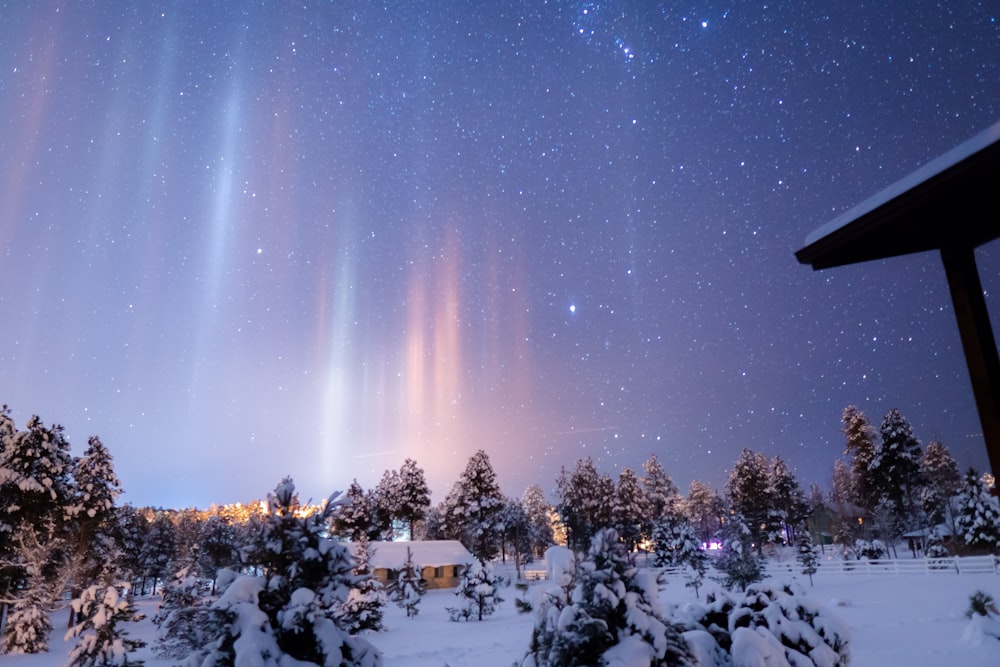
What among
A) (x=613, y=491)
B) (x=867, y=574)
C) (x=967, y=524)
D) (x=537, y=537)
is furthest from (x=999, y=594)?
(x=537, y=537)

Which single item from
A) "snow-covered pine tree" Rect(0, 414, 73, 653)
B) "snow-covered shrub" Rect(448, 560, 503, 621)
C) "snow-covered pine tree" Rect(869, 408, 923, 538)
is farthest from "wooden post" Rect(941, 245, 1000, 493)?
"snow-covered pine tree" Rect(869, 408, 923, 538)

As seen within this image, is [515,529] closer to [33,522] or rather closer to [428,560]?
[428,560]

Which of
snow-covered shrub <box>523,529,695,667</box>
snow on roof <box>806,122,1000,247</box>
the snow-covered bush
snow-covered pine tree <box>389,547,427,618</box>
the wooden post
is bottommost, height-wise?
snow-covered pine tree <box>389,547,427,618</box>

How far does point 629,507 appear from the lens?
71625 millimetres

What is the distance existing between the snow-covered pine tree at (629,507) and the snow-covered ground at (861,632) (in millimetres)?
33286

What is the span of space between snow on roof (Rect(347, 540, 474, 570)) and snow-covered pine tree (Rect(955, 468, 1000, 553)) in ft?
123

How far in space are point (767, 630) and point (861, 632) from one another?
12.2 metres

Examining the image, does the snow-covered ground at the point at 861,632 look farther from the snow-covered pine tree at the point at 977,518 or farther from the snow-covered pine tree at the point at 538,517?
the snow-covered pine tree at the point at 538,517

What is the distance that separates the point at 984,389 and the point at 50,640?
40.7 meters

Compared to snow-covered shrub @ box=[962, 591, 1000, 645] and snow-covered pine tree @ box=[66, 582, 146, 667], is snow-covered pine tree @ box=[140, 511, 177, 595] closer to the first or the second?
snow-covered pine tree @ box=[66, 582, 146, 667]

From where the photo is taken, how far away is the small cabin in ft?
180

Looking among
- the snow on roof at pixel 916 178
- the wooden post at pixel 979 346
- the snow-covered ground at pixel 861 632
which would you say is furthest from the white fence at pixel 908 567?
the snow on roof at pixel 916 178

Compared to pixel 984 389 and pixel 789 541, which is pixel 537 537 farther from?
pixel 984 389

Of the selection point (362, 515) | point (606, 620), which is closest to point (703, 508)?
point (362, 515)
